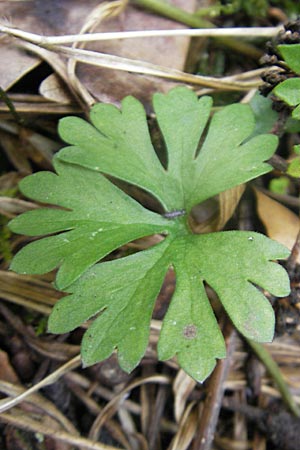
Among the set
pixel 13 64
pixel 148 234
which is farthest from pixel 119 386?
pixel 13 64

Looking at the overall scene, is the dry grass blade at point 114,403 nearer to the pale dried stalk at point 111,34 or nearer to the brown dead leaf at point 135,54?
the brown dead leaf at point 135,54

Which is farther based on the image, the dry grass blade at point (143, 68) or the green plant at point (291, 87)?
the dry grass blade at point (143, 68)

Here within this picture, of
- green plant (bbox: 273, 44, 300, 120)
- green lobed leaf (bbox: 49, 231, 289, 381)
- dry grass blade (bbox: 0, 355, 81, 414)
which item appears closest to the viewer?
green lobed leaf (bbox: 49, 231, 289, 381)

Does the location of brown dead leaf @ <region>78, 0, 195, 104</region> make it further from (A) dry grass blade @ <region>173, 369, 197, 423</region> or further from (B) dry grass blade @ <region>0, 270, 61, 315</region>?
(A) dry grass blade @ <region>173, 369, 197, 423</region>

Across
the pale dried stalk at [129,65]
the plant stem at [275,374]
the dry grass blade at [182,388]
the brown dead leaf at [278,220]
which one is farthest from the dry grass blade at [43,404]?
the pale dried stalk at [129,65]

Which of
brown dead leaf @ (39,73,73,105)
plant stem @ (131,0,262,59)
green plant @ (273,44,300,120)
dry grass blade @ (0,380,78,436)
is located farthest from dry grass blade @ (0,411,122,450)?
plant stem @ (131,0,262,59)

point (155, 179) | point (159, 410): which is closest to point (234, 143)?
point (155, 179)
